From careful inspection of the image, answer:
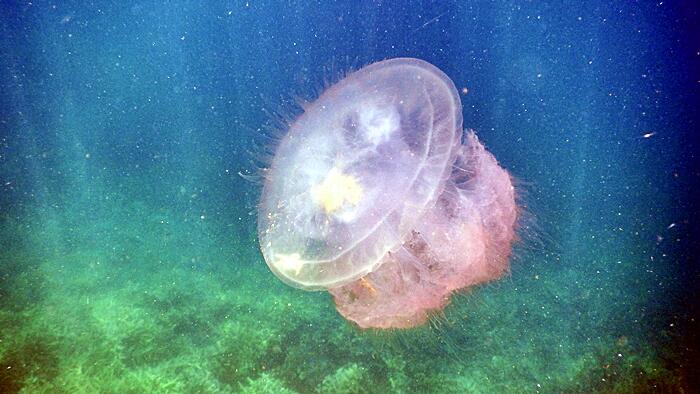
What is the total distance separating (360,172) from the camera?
3816 millimetres

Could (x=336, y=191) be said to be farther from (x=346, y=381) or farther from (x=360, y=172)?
(x=346, y=381)

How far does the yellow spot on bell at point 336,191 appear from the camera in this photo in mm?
3834

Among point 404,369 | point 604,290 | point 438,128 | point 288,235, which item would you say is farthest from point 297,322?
point 604,290

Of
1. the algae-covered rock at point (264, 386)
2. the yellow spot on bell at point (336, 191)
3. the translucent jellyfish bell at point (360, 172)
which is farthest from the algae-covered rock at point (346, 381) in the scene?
the yellow spot on bell at point (336, 191)

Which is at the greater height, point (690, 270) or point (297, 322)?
point (297, 322)

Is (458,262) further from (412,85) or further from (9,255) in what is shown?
(9,255)

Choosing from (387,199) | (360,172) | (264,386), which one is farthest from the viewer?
(264,386)

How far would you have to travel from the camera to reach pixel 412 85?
152 inches

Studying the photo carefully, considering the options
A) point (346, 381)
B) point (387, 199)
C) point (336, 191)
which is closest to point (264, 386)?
point (346, 381)

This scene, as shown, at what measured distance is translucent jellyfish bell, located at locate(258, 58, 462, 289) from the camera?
3609mm

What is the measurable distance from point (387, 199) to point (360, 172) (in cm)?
39

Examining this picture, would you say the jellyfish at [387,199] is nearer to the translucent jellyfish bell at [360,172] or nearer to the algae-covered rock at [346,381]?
the translucent jellyfish bell at [360,172]

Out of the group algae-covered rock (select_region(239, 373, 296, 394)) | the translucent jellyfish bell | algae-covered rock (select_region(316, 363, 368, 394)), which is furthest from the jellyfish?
algae-covered rock (select_region(239, 373, 296, 394))

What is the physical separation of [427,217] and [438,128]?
2.77 feet
